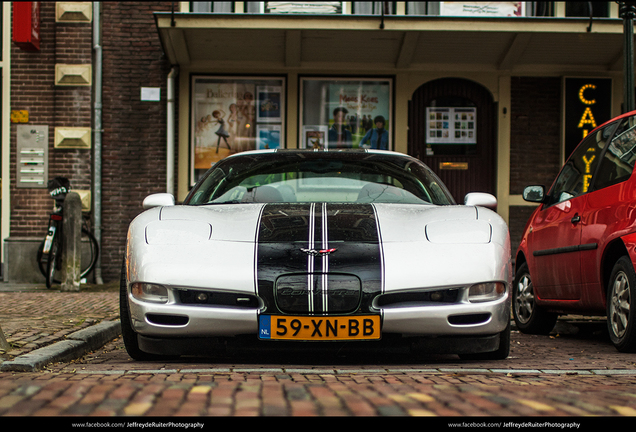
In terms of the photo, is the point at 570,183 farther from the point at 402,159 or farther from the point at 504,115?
the point at 504,115

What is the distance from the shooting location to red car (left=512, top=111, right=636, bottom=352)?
4930 mm

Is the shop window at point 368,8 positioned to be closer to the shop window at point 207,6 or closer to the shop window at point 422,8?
the shop window at point 422,8

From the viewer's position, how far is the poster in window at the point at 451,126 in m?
12.8

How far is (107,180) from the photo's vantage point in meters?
12.3

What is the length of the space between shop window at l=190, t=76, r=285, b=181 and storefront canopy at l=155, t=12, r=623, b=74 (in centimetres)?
30

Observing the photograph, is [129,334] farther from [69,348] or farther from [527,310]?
[527,310]

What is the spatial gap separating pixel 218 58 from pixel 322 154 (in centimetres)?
728

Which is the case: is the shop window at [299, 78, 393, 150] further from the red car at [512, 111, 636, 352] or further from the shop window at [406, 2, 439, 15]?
the red car at [512, 111, 636, 352]

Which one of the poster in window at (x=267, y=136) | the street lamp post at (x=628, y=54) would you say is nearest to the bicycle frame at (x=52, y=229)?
the poster in window at (x=267, y=136)

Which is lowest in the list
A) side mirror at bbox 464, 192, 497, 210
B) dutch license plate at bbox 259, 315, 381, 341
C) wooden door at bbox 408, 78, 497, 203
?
dutch license plate at bbox 259, 315, 381, 341

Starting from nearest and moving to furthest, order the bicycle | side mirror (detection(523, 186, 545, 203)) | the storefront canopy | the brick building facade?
side mirror (detection(523, 186, 545, 203)) → the bicycle → the storefront canopy → the brick building facade

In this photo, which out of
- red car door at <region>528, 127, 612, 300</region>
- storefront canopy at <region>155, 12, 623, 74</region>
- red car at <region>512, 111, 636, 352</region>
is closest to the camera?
red car at <region>512, 111, 636, 352</region>

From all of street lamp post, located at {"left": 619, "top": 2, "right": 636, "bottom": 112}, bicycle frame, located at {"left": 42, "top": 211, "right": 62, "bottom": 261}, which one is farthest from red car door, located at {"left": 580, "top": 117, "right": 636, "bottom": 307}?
bicycle frame, located at {"left": 42, "top": 211, "right": 62, "bottom": 261}

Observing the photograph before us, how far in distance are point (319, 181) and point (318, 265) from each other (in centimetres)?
149
